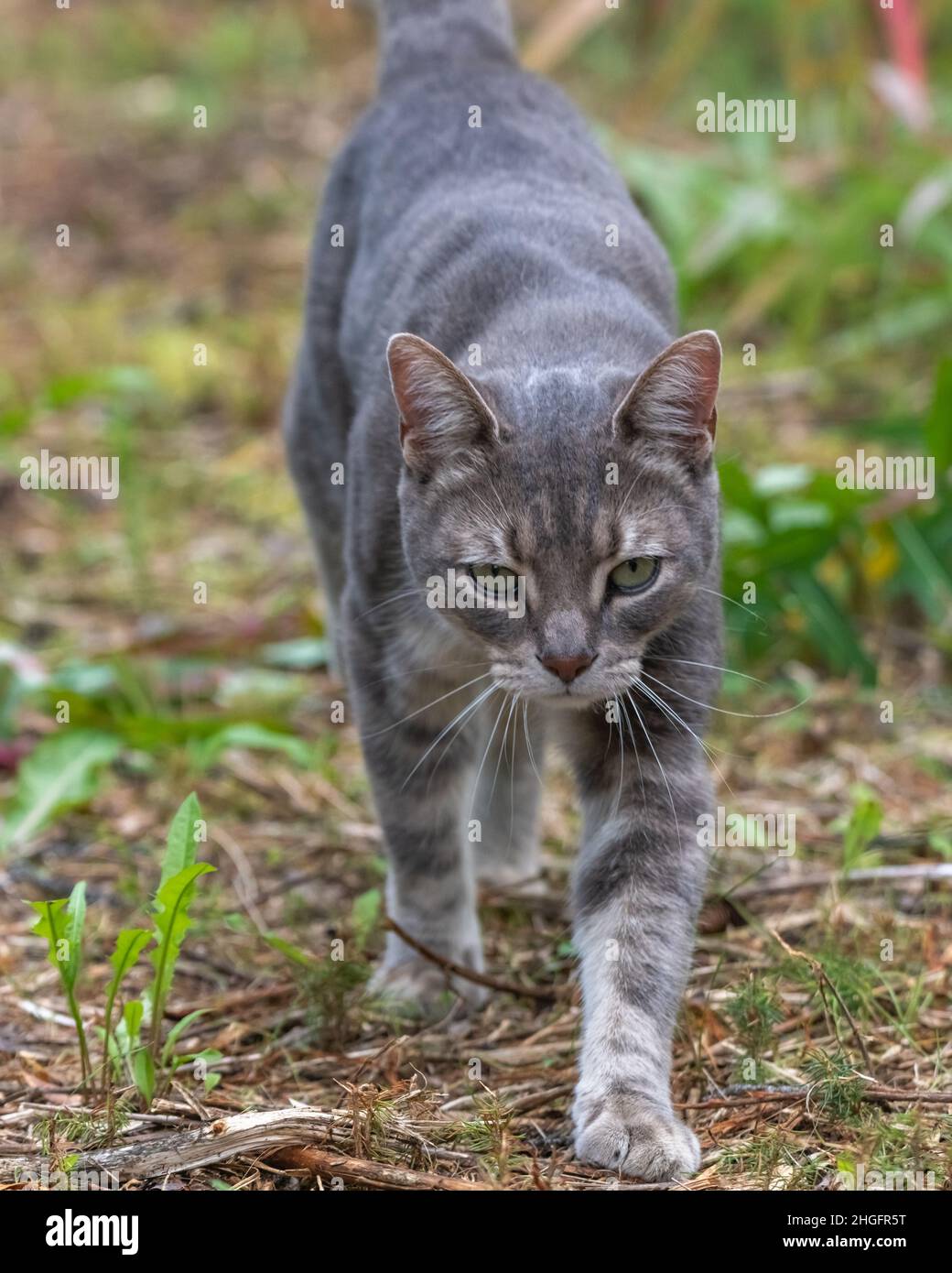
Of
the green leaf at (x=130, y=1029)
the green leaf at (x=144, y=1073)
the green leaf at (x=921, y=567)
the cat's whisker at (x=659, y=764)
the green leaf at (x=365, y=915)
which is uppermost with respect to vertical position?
the green leaf at (x=921, y=567)

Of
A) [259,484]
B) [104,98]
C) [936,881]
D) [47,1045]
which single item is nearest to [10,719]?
[47,1045]

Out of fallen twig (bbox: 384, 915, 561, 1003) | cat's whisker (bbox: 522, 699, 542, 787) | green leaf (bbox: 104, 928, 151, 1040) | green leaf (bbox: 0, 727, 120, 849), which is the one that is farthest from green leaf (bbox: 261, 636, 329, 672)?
green leaf (bbox: 104, 928, 151, 1040)

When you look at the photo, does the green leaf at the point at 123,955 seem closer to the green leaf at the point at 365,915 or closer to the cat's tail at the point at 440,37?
the green leaf at the point at 365,915

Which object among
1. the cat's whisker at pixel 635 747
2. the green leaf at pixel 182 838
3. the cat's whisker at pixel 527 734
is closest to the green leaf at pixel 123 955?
the green leaf at pixel 182 838

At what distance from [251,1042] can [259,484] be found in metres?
3.66

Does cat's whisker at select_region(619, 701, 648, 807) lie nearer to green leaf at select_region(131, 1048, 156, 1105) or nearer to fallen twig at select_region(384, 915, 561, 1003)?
fallen twig at select_region(384, 915, 561, 1003)

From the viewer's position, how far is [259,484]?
6.73 m

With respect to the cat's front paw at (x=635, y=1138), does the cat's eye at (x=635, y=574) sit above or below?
above

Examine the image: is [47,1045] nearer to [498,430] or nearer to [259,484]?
[498,430]

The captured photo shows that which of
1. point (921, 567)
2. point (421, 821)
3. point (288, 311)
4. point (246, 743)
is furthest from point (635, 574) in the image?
point (288, 311)

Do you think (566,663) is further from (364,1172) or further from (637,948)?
(364,1172)

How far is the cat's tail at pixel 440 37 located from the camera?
4633 millimetres

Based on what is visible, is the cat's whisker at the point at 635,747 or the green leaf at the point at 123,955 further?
the cat's whisker at the point at 635,747
